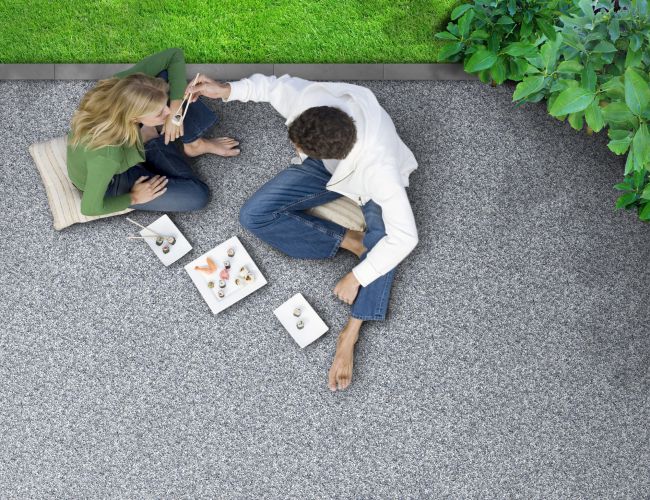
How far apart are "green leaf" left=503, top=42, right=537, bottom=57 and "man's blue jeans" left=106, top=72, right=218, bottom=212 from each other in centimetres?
89

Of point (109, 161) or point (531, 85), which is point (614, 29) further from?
point (109, 161)

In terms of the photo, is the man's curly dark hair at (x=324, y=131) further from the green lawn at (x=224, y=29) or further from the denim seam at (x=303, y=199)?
the green lawn at (x=224, y=29)

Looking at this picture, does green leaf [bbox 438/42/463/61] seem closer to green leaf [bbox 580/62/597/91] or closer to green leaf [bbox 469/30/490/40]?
green leaf [bbox 469/30/490/40]

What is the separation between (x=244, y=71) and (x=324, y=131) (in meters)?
0.69

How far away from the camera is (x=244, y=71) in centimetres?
192

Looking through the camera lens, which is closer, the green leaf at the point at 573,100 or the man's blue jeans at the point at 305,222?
the green leaf at the point at 573,100

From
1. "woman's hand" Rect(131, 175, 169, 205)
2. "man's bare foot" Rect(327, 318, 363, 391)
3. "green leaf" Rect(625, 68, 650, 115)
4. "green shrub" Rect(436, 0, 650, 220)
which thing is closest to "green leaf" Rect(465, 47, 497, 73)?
"green shrub" Rect(436, 0, 650, 220)

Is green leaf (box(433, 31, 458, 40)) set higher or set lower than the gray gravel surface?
higher

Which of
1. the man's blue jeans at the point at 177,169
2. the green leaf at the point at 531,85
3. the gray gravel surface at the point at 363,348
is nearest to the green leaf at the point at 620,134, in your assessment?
the green leaf at the point at 531,85

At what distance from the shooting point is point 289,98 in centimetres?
160

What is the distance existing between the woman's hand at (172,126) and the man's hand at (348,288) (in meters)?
0.63

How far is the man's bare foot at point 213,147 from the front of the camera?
182cm

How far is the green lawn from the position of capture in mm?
1924

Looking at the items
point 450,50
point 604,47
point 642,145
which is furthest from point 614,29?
point 450,50
